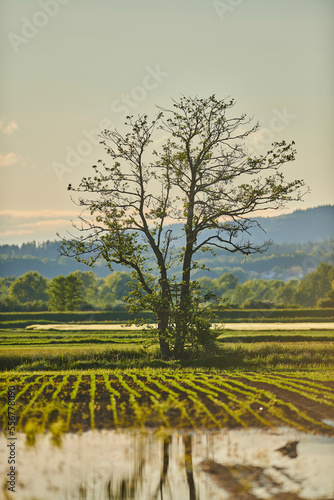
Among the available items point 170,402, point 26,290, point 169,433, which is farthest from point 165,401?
point 26,290

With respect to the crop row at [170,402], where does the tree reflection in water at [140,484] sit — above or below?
below

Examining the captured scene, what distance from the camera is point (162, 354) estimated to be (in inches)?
1337

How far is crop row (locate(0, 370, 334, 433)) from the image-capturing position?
1634cm

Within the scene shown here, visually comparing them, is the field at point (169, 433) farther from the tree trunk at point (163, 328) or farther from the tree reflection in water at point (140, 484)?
the tree trunk at point (163, 328)

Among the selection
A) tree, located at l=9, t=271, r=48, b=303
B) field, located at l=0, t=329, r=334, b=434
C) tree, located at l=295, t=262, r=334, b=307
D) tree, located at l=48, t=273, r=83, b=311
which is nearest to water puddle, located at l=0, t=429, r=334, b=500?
field, located at l=0, t=329, r=334, b=434

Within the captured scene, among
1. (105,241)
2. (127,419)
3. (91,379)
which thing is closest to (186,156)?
(105,241)

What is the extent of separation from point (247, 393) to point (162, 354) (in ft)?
45.9

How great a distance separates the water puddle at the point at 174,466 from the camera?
11.2 metres

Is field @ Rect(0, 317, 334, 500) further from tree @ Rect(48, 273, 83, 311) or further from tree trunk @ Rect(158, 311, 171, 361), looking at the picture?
tree @ Rect(48, 273, 83, 311)

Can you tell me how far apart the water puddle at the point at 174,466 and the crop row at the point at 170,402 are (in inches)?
43.1

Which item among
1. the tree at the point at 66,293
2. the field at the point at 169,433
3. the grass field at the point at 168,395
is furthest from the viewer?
the tree at the point at 66,293

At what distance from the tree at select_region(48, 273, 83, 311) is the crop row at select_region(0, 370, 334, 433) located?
285ft

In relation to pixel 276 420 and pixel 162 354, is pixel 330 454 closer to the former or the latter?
pixel 276 420

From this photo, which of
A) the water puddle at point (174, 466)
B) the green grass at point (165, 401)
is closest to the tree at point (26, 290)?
the green grass at point (165, 401)
